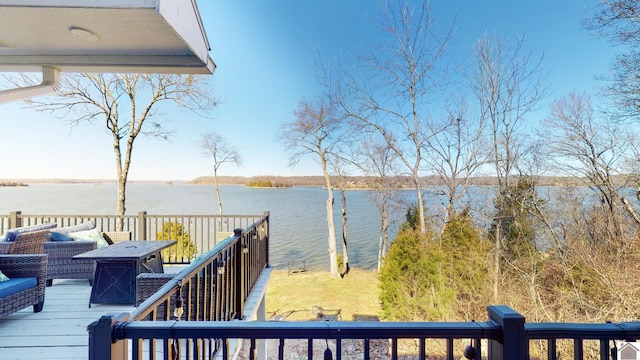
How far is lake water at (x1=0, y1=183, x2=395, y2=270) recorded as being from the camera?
9734mm

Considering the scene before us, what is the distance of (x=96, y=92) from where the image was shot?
27.7 ft

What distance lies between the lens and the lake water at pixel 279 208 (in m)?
9.73

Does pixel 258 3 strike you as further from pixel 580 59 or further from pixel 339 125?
pixel 580 59

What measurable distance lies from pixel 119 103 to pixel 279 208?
10767 millimetres

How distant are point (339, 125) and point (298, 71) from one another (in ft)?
8.65

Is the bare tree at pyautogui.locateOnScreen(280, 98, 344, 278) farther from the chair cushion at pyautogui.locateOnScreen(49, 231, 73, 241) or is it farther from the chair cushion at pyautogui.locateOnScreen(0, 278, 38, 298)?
the chair cushion at pyautogui.locateOnScreen(0, 278, 38, 298)

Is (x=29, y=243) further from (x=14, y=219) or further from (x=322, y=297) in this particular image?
(x=322, y=297)

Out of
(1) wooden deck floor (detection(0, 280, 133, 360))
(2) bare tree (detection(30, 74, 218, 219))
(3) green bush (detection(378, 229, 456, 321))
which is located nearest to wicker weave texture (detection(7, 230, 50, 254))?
(1) wooden deck floor (detection(0, 280, 133, 360))

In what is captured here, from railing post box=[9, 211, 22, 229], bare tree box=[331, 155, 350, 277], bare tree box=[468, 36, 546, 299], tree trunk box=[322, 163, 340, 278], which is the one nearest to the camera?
railing post box=[9, 211, 22, 229]

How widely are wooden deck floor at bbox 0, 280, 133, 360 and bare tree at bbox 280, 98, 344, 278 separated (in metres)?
9.07

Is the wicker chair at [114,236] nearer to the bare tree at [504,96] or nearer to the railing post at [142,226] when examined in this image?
the railing post at [142,226]

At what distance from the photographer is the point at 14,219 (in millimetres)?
5363

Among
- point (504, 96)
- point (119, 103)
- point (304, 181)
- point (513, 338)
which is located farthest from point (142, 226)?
point (504, 96)

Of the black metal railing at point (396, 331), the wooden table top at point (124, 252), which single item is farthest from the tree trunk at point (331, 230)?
the black metal railing at point (396, 331)
